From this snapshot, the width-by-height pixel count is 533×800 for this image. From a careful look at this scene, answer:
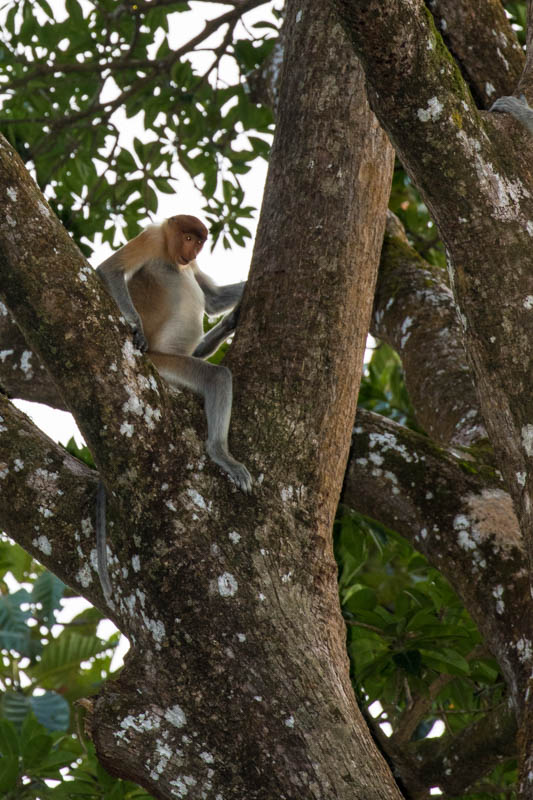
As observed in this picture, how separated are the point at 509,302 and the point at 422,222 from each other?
3.95 meters

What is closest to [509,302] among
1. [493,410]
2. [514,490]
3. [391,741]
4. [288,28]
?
[493,410]

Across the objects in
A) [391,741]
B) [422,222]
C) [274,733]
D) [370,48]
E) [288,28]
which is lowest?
[274,733]

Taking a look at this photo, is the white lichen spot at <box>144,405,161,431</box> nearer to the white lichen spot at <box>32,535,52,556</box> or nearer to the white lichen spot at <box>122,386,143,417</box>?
the white lichen spot at <box>122,386,143,417</box>

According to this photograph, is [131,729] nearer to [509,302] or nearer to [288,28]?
[509,302]

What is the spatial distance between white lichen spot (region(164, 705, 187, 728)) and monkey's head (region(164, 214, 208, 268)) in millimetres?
2279

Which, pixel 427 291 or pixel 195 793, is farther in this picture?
pixel 427 291

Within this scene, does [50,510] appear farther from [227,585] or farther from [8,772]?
[8,772]

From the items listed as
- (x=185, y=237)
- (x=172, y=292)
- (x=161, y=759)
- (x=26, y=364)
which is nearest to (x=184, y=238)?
(x=185, y=237)

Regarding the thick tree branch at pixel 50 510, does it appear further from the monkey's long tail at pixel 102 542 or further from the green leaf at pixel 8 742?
the green leaf at pixel 8 742

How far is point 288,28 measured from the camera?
322 centimetres

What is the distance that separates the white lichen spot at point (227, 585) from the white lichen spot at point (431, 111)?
116cm

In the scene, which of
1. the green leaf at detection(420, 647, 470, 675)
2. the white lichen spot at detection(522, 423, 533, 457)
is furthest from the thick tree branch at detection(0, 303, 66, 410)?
the white lichen spot at detection(522, 423, 533, 457)

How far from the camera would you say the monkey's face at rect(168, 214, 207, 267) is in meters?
3.82

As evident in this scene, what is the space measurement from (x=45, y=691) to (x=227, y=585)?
2.92m
